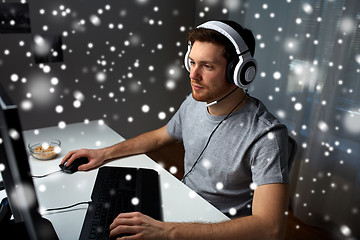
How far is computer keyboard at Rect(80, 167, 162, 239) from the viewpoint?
89 cm

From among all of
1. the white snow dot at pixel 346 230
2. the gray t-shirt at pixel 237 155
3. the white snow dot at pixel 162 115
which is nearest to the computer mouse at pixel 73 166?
the gray t-shirt at pixel 237 155

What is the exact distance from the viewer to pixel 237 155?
1.12 metres

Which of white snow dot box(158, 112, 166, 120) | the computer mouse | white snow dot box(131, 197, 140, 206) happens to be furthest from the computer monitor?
white snow dot box(158, 112, 166, 120)

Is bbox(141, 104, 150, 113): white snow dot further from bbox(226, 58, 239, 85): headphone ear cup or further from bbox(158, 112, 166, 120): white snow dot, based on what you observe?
bbox(226, 58, 239, 85): headphone ear cup

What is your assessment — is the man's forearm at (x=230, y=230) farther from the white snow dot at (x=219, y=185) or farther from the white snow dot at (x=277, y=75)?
the white snow dot at (x=277, y=75)

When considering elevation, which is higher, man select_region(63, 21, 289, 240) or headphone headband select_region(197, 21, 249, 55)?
headphone headband select_region(197, 21, 249, 55)

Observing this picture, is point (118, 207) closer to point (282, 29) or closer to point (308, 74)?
point (308, 74)

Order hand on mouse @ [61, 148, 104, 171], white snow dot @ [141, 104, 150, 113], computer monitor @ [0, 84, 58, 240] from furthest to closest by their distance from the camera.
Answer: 1. white snow dot @ [141, 104, 150, 113]
2. hand on mouse @ [61, 148, 104, 171]
3. computer monitor @ [0, 84, 58, 240]

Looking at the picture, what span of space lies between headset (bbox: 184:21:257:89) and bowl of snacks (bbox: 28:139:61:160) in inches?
29.6

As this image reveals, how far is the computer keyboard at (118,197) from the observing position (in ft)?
2.91

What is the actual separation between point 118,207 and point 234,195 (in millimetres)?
424

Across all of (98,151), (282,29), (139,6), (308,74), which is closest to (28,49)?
(139,6)

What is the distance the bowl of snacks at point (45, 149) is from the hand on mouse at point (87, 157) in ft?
0.27

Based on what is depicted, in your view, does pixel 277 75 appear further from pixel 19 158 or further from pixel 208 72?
pixel 19 158
